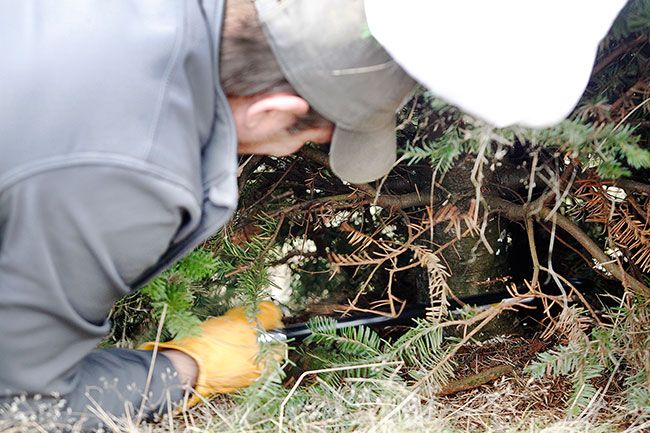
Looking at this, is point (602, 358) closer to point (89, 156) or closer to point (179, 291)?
point (179, 291)

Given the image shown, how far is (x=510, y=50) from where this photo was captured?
1023mm

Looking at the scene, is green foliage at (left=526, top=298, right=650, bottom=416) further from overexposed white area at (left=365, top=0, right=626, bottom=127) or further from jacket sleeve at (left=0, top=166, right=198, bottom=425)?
jacket sleeve at (left=0, top=166, right=198, bottom=425)

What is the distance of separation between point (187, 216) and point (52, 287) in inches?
9.5

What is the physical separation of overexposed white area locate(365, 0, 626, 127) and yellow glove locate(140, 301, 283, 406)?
0.73 m

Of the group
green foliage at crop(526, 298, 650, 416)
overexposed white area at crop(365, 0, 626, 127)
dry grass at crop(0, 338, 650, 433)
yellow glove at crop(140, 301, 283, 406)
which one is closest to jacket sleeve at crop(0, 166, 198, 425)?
dry grass at crop(0, 338, 650, 433)

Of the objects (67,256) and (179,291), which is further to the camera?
(179,291)

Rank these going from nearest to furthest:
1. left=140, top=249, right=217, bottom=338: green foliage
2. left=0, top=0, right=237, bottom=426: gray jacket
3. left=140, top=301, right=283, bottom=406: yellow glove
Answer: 1. left=0, top=0, right=237, bottom=426: gray jacket
2. left=140, top=249, right=217, bottom=338: green foliage
3. left=140, top=301, right=283, bottom=406: yellow glove

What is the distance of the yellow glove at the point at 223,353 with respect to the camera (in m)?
1.46

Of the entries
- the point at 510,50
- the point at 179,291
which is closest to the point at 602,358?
the point at 510,50

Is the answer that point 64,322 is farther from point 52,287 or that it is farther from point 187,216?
point 187,216

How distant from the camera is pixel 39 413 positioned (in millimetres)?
1209

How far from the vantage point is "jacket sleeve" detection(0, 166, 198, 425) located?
39.9 inches

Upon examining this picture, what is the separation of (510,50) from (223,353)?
0.87 m

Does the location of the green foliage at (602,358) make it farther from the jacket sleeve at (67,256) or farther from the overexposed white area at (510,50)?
the jacket sleeve at (67,256)
